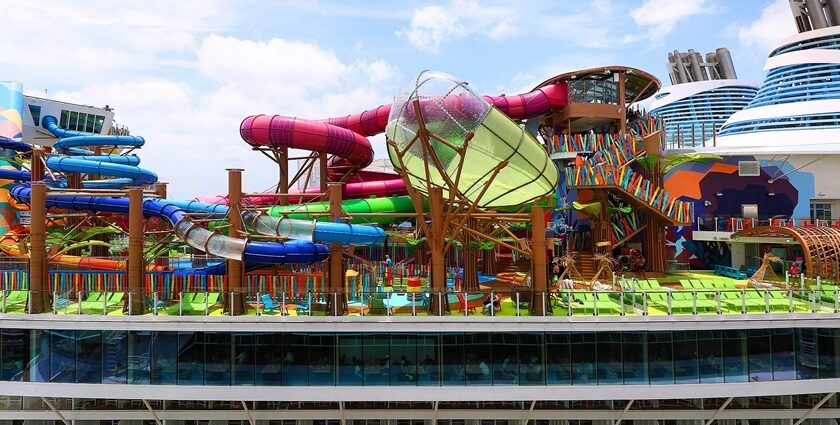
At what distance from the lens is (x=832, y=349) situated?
18.3 meters

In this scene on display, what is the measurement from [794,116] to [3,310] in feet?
141

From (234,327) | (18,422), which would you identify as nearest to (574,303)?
(234,327)

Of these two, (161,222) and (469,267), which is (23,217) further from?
(469,267)

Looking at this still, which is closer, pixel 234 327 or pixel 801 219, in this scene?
pixel 234 327

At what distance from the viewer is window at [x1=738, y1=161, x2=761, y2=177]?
31.3 meters

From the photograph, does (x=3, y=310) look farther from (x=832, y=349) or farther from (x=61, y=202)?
(x=832, y=349)

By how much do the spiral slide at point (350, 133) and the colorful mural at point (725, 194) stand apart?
8.92 metres

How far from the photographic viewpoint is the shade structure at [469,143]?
54.1 feet

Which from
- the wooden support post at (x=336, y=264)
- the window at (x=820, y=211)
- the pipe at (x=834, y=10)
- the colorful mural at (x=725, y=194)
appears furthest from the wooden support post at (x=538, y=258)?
the pipe at (x=834, y=10)

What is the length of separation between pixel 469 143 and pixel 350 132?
12514 mm

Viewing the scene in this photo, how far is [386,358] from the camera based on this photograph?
1756cm

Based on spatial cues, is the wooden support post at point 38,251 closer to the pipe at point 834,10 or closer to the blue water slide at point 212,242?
the blue water slide at point 212,242

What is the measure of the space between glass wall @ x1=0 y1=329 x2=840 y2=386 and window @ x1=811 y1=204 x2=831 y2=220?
17.9 meters

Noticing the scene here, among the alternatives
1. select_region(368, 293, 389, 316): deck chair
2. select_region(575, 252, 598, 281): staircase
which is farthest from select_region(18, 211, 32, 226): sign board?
select_region(575, 252, 598, 281): staircase
